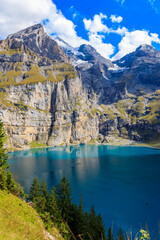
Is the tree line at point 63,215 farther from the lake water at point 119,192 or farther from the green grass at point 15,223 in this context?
the lake water at point 119,192

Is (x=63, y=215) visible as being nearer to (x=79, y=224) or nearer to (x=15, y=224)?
(x=79, y=224)

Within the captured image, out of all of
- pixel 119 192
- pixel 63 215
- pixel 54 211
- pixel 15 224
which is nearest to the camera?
pixel 15 224

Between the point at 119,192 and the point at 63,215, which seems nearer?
the point at 63,215

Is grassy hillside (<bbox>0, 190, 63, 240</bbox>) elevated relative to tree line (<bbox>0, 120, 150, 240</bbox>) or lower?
elevated

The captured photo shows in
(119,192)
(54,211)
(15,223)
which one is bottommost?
(119,192)

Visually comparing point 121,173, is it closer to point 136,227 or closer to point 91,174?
point 91,174

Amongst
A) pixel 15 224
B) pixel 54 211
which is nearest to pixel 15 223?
pixel 15 224

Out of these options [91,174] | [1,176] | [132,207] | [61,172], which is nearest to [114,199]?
[132,207]

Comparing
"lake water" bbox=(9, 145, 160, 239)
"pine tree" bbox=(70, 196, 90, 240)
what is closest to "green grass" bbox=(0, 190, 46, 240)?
"pine tree" bbox=(70, 196, 90, 240)

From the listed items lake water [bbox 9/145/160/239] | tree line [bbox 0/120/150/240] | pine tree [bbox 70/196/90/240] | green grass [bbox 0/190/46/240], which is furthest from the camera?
lake water [bbox 9/145/160/239]

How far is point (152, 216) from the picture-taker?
4556 centimetres

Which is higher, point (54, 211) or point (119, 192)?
point (54, 211)

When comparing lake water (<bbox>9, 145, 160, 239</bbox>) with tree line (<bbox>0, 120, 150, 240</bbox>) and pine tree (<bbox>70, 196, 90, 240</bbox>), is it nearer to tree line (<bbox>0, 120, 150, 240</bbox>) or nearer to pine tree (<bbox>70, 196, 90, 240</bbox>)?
tree line (<bbox>0, 120, 150, 240</bbox>)

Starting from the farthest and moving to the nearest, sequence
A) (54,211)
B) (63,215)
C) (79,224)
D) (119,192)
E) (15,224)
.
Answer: (119,192)
(63,215)
(79,224)
(54,211)
(15,224)
